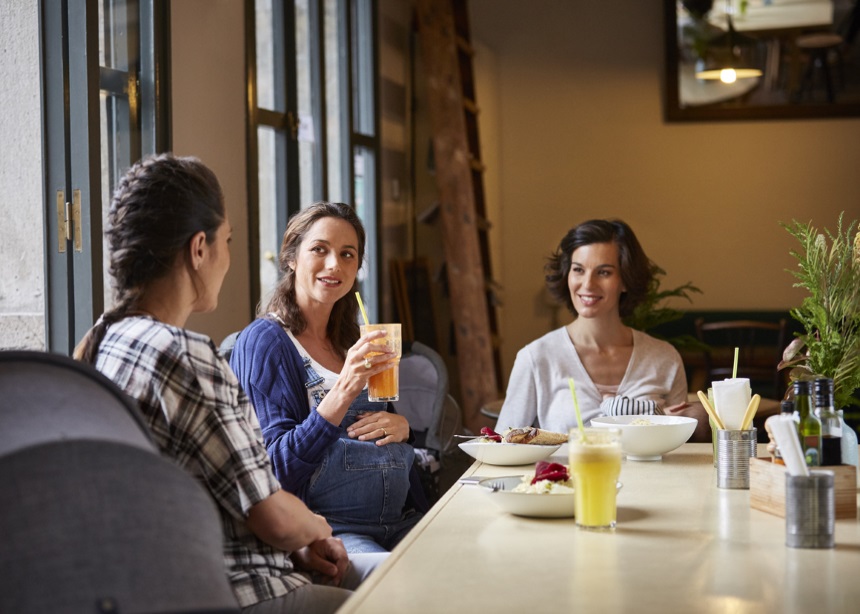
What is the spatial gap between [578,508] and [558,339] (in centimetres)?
142

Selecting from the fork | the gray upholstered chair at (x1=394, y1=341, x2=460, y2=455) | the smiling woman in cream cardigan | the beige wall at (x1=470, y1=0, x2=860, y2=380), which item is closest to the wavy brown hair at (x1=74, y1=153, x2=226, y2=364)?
the fork

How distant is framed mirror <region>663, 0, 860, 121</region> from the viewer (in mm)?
7254

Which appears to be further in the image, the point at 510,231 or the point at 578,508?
the point at 510,231

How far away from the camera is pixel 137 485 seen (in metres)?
1.09

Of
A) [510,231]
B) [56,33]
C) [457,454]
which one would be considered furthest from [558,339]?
[510,231]

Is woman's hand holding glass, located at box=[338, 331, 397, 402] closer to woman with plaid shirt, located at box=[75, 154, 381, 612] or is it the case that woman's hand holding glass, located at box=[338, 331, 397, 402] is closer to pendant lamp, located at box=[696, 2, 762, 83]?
woman with plaid shirt, located at box=[75, 154, 381, 612]

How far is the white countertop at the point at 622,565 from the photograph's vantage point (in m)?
1.23

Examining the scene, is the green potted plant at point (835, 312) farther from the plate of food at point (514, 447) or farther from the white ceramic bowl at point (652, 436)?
the plate of food at point (514, 447)

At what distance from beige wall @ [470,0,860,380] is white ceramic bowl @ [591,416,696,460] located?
→ 17.7 ft

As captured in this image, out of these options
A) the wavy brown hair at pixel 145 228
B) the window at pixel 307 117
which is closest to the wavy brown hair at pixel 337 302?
the wavy brown hair at pixel 145 228

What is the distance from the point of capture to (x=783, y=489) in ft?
5.51

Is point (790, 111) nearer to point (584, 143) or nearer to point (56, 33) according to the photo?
point (584, 143)

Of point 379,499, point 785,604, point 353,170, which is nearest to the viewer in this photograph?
point 785,604

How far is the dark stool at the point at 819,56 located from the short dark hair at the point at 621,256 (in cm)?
490
